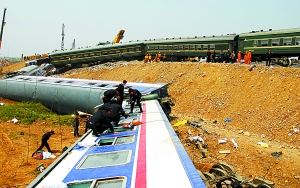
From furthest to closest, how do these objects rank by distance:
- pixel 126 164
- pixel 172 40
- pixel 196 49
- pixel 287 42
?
pixel 172 40 → pixel 196 49 → pixel 287 42 → pixel 126 164

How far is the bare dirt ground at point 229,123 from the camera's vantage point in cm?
984

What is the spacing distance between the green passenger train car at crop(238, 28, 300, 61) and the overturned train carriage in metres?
11.7

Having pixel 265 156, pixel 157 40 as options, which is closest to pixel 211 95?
pixel 265 156

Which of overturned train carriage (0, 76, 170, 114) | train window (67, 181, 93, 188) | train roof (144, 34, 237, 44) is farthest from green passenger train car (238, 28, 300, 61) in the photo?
train window (67, 181, 93, 188)

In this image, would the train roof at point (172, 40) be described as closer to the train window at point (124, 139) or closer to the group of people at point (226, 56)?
the group of people at point (226, 56)

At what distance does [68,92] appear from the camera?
1839 cm

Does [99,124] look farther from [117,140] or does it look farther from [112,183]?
[112,183]

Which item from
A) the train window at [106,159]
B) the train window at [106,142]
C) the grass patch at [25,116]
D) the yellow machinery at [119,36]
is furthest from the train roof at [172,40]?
the train window at [106,159]

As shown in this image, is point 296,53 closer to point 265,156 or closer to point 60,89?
point 265,156

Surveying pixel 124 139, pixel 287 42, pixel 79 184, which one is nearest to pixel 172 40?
pixel 287 42

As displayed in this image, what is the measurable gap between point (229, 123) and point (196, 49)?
13.6m

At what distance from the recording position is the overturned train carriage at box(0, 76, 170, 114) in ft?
52.2

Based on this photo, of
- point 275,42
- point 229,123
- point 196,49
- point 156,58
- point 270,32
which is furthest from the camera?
point 156,58

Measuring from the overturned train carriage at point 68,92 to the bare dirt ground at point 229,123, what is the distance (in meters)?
1.96
